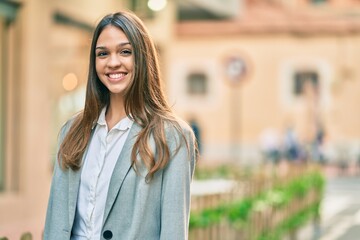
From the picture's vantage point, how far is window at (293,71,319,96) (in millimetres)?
34263

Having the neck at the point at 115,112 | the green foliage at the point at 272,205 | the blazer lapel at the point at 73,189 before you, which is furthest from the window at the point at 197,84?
the blazer lapel at the point at 73,189

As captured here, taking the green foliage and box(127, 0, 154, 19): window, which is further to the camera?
box(127, 0, 154, 19): window

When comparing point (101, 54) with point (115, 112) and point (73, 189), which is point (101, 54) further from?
point (73, 189)

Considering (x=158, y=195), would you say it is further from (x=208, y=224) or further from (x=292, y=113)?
(x=292, y=113)

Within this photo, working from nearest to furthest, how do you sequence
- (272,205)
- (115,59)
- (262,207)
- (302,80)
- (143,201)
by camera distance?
(143,201), (115,59), (262,207), (272,205), (302,80)

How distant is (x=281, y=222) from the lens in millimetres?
9438

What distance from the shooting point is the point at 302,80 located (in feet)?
113

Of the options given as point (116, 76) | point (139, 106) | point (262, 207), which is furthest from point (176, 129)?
point (262, 207)

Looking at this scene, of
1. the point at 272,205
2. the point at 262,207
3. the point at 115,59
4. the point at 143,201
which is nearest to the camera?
the point at 143,201

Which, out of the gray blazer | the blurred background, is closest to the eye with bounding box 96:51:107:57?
the gray blazer

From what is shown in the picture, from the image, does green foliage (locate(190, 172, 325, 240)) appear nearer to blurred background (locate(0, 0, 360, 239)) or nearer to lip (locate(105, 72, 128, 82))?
lip (locate(105, 72, 128, 82))

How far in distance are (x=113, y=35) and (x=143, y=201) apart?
1.97ft

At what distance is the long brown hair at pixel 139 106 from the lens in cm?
Answer: 314

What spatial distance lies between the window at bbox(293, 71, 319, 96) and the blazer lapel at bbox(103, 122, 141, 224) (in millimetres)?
31341
